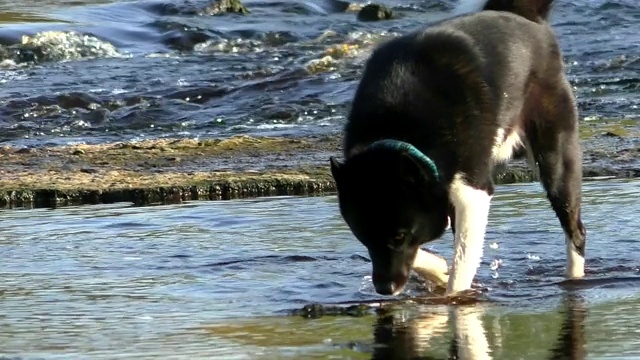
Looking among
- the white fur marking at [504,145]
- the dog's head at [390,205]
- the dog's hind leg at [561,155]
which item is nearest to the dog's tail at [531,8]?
the dog's hind leg at [561,155]

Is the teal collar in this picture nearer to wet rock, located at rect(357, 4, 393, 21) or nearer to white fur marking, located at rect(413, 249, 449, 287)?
white fur marking, located at rect(413, 249, 449, 287)

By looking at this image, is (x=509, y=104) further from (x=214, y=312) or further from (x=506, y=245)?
(x=214, y=312)

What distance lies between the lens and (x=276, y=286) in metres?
5.84

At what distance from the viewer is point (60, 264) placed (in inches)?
250

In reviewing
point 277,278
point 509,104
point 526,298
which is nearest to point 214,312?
point 277,278

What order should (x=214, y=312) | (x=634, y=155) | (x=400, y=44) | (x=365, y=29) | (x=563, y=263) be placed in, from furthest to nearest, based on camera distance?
(x=365, y=29) → (x=634, y=155) → (x=563, y=263) → (x=400, y=44) → (x=214, y=312)

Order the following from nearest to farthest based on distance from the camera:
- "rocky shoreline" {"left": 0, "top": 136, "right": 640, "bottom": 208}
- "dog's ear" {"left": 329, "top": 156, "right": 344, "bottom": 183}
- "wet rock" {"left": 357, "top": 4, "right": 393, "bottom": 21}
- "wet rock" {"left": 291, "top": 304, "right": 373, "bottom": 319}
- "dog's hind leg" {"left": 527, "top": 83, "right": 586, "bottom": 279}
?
"wet rock" {"left": 291, "top": 304, "right": 373, "bottom": 319} < "dog's ear" {"left": 329, "top": 156, "right": 344, "bottom": 183} < "dog's hind leg" {"left": 527, "top": 83, "right": 586, "bottom": 279} < "rocky shoreline" {"left": 0, "top": 136, "right": 640, "bottom": 208} < "wet rock" {"left": 357, "top": 4, "right": 393, "bottom": 21}

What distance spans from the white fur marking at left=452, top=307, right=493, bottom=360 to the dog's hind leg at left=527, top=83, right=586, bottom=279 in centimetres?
109

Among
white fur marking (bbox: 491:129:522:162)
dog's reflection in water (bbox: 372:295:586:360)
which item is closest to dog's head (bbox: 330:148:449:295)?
dog's reflection in water (bbox: 372:295:586:360)

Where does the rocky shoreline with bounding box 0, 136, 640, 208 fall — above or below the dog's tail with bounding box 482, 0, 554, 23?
below

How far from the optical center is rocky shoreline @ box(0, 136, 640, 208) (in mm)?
8320

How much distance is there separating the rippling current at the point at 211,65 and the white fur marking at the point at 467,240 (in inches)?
218

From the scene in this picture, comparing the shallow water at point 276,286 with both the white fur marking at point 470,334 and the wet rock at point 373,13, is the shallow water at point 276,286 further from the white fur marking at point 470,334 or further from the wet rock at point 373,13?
the wet rock at point 373,13

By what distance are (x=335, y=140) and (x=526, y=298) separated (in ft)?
16.5
